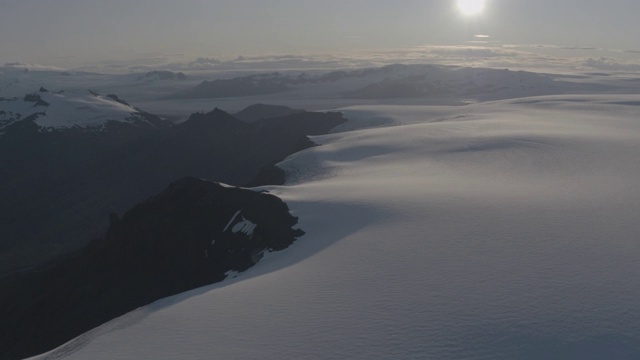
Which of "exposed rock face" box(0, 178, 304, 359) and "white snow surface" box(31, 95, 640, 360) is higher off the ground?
"white snow surface" box(31, 95, 640, 360)

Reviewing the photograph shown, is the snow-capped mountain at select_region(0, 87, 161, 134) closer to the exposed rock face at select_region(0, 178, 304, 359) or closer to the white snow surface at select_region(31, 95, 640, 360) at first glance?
the exposed rock face at select_region(0, 178, 304, 359)

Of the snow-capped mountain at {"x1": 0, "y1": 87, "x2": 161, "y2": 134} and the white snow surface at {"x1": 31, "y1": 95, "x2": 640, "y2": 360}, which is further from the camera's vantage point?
the snow-capped mountain at {"x1": 0, "y1": 87, "x2": 161, "y2": 134}

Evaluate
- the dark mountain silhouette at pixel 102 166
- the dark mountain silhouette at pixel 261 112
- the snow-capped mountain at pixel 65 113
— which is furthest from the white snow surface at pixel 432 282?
the dark mountain silhouette at pixel 261 112

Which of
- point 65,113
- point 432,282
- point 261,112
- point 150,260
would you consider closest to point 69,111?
point 65,113

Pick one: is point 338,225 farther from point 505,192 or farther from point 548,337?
point 548,337

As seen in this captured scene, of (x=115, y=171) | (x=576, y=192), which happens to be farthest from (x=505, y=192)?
(x=115, y=171)

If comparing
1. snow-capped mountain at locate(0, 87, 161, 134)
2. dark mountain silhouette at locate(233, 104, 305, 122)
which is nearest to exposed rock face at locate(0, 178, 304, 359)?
snow-capped mountain at locate(0, 87, 161, 134)
